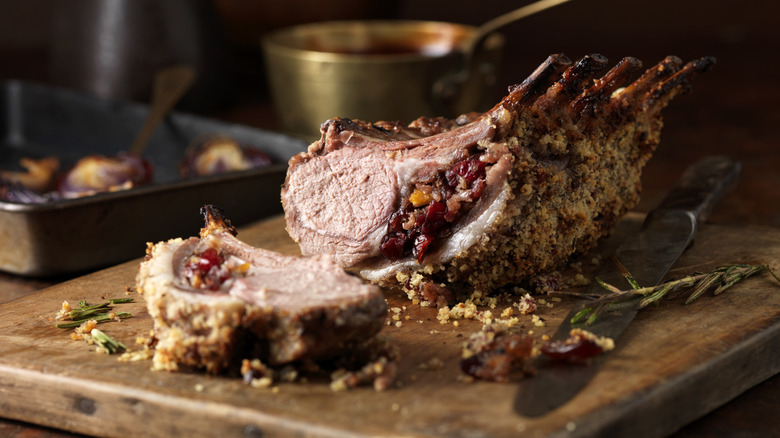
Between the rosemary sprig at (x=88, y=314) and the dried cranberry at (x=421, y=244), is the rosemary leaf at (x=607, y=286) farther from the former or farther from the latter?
the rosemary sprig at (x=88, y=314)

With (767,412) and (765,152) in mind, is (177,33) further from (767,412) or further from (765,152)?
(767,412)

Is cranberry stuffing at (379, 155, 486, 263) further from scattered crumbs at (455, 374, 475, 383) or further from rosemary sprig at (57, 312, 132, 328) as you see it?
rosemary sprig at (57, 312, 132, 328)

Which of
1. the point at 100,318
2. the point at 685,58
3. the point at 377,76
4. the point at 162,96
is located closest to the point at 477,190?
the point at 100,318

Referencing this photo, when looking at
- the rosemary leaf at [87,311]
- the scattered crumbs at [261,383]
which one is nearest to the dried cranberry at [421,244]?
the scattered crumbs at [261,383]

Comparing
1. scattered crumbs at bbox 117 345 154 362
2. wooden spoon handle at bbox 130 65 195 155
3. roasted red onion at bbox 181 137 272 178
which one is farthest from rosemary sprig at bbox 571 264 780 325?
wooden spoon handle at bbox 130 65 195 155

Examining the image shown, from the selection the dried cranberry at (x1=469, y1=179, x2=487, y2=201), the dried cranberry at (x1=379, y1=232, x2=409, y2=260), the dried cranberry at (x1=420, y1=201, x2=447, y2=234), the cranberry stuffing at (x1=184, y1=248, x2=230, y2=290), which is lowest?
the dried cranberry at (x1=379, y1=232, x2=409, y2=260)

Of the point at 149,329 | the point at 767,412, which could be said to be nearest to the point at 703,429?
the point at 767,412

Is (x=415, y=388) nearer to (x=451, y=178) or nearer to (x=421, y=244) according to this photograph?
(x=421, y=244)
